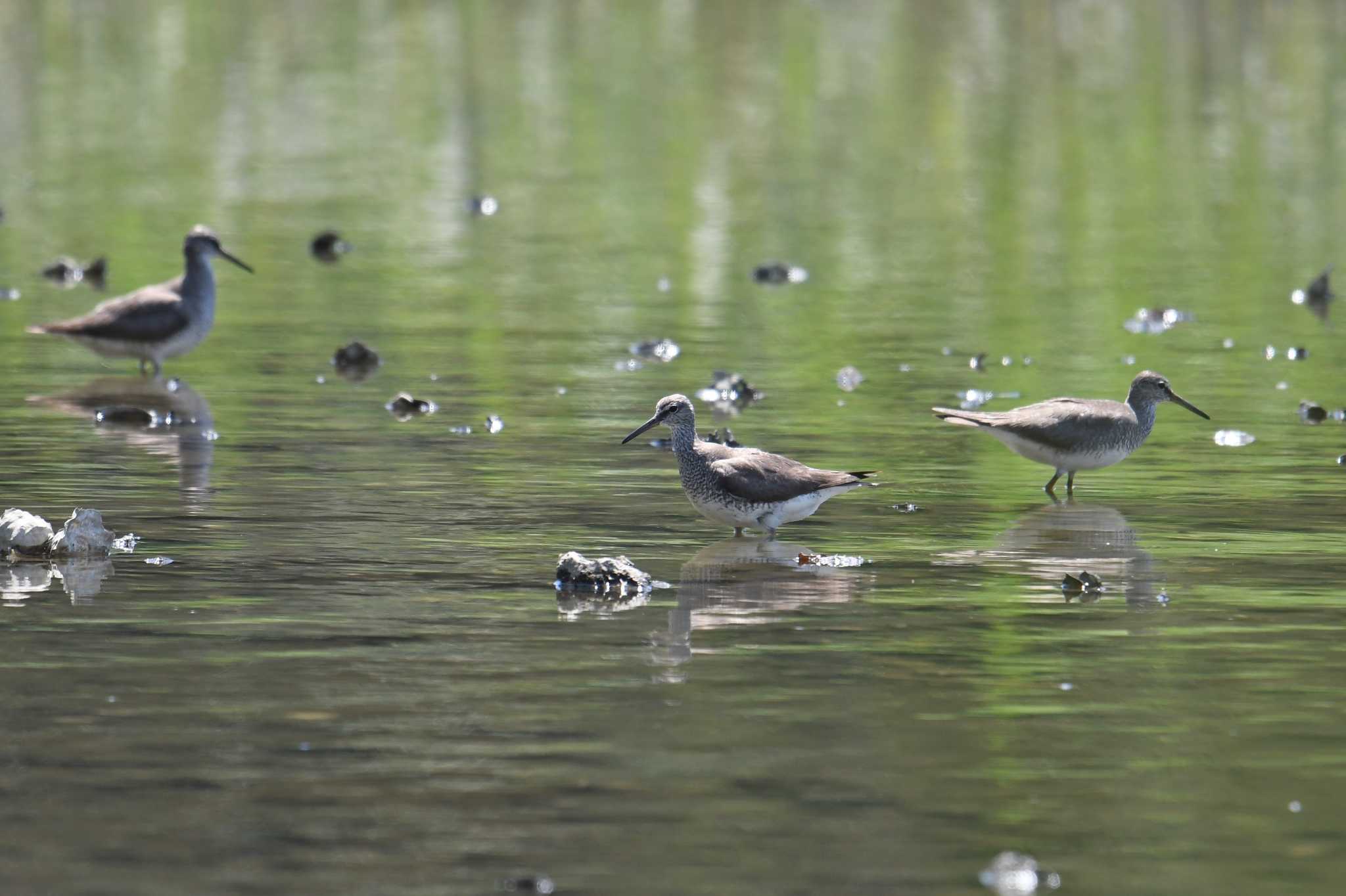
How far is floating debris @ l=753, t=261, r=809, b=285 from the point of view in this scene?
30984mm

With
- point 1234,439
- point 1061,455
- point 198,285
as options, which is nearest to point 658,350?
point 198,285

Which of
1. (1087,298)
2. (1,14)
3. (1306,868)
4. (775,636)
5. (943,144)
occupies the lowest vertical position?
(1306,868)

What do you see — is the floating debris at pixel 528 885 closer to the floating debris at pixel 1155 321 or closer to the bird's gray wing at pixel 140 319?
the bird's gray wing at pixel 140 319

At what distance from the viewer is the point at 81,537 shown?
14898mm

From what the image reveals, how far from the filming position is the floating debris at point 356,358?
24.0 meters

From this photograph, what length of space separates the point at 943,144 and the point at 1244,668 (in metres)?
36.4

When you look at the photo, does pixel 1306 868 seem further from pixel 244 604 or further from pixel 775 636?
pixel 244 604

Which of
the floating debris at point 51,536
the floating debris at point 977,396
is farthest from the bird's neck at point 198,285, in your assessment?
the floating debris at point 51,536

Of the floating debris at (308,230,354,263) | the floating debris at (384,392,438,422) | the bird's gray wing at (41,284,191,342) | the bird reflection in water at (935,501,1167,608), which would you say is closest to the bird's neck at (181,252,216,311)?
the bird's gray wing at (41,284,191,342)

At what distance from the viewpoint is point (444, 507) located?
55.6 ft

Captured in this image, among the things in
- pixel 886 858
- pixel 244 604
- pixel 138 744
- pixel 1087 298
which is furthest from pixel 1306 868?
pixel 1087 298

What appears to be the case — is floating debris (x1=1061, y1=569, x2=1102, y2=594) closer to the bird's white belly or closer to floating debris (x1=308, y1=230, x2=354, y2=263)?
the bird's white belly

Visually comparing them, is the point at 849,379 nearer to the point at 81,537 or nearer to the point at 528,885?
the point at 81,537

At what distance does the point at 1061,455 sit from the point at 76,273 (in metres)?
16.7
